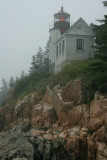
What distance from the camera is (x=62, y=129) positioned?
1928 centimetres

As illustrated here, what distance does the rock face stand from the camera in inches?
648

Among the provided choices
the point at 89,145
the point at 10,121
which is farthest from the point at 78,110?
the point at 10,121

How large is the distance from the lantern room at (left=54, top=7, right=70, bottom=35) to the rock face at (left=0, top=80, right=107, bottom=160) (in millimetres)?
13147

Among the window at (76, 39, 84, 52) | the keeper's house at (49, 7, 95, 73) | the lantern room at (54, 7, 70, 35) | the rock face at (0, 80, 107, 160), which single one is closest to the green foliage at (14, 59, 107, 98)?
the rock face at (0, 80, 107, 160)

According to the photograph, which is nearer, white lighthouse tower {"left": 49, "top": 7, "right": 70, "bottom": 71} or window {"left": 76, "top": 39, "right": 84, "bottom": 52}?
window {"left": 76, "top": 39, "right": 84, "bottom": 52}

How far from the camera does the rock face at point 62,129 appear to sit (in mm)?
16453

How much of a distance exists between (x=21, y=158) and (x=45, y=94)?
918 centimetres

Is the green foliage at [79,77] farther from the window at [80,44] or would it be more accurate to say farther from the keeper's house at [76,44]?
the window at [80,44]

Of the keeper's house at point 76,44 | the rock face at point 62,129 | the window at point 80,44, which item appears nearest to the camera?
the rock face at point 62,129

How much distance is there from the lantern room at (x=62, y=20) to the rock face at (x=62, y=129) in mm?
13147

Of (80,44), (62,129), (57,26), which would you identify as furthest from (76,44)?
(62,129)

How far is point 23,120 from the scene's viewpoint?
23.5 meters

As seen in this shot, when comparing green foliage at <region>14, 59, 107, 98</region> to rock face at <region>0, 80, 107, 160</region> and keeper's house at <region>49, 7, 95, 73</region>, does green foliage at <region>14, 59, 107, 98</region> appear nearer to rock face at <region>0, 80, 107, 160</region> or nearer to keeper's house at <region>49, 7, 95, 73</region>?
rock face at <region>0, 80, 107, 160</region>

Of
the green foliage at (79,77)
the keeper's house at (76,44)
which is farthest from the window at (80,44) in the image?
the green foliage at (79,77)
